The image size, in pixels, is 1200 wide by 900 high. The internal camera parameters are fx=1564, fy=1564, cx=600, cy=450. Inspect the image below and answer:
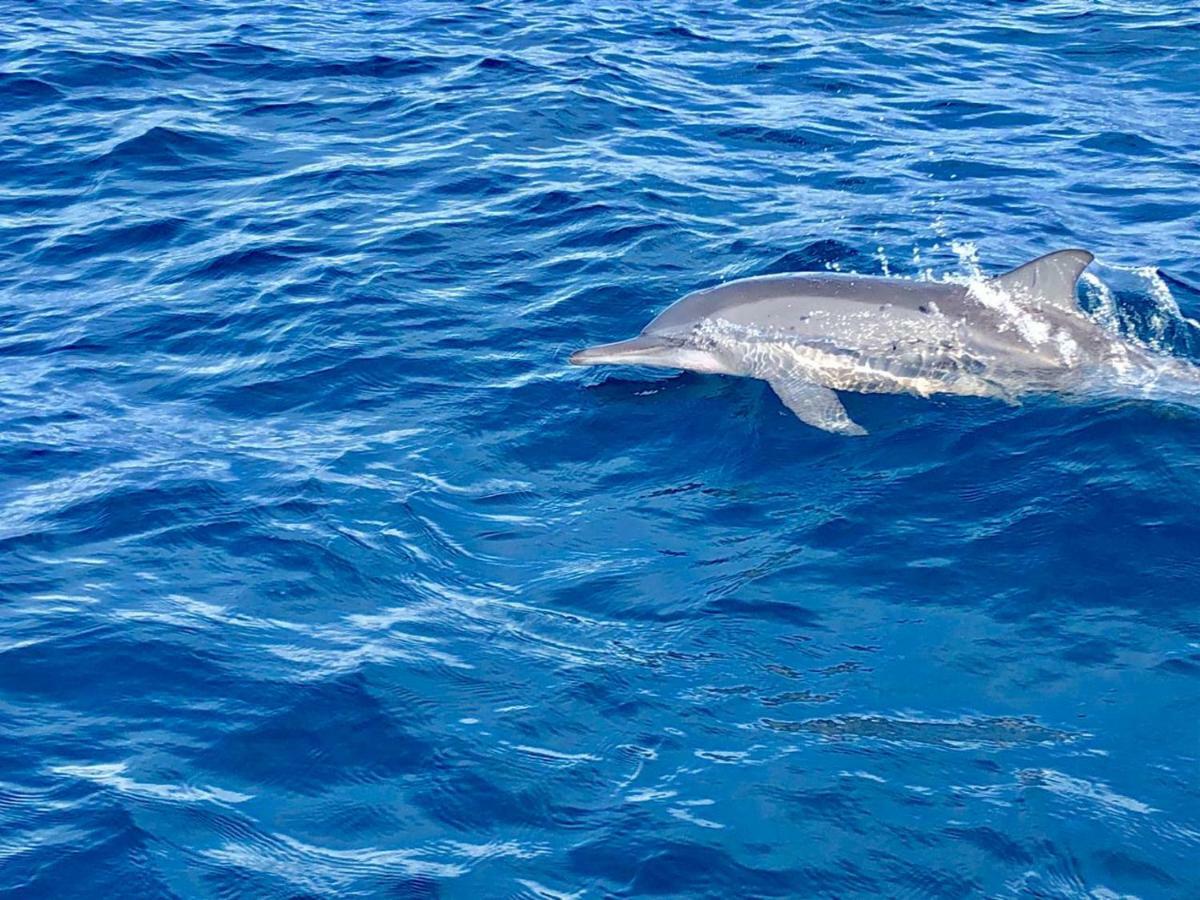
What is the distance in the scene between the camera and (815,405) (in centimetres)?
1219

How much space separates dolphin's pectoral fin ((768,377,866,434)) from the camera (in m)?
11.9

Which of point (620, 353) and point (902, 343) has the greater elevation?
point (902, 343)

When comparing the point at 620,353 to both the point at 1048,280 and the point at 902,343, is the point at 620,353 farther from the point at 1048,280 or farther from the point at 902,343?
the point at 1048,280

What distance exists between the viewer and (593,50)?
73.8ft

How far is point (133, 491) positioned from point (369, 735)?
3.71 m

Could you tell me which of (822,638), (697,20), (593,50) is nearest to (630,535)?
(822,638)

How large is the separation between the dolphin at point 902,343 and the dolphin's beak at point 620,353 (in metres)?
0.01

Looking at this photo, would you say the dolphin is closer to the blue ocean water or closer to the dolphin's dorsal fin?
the dolphin's dorsal fin

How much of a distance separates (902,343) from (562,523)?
338 cm

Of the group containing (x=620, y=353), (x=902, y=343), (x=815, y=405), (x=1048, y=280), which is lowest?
(x=815, y=405)

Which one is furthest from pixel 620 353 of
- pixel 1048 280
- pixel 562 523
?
pixel 1048 280

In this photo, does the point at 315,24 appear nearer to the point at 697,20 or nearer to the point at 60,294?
the point at 697,20

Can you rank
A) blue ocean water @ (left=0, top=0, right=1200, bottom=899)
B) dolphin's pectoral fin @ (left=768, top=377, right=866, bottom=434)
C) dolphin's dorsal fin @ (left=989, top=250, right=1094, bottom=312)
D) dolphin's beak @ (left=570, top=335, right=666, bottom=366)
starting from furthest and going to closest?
dolphin's beak @ (left=570, top=335, right=666, bottom=366) < dolphin's dorsal fin @ (left=989, top=250, right=1094, bottom=312) < dolphin's pectoral fin @ (left=768, top=377, right=866, bottom=434) < blue ocean water @ (left=0, top=0, right=1200, bottom=899)

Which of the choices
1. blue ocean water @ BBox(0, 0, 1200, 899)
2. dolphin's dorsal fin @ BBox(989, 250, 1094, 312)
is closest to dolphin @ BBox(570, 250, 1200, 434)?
dolphin's dorsal fin @ BBox(989, 250, 1094, 312)
